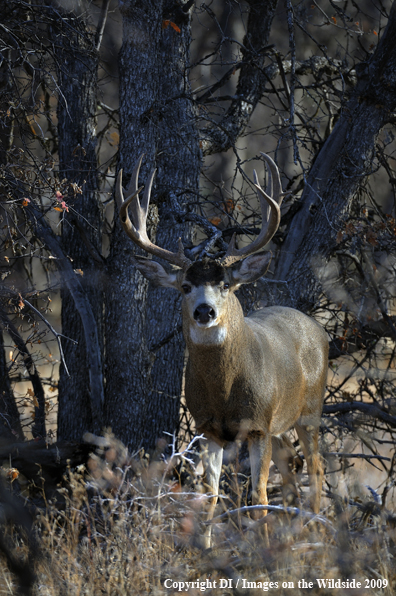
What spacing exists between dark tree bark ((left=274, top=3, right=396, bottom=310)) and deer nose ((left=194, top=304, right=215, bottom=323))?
2.57 meters

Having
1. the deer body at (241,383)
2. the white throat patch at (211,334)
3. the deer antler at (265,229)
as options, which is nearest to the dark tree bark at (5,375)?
the deer body at (241,383)

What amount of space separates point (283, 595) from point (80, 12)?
609cm

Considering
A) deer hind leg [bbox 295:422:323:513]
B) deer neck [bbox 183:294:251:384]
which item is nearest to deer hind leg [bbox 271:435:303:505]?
deer hind leg [bbox 295:422:323:513]

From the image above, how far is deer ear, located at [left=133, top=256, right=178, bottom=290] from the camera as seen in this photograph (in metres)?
5.57

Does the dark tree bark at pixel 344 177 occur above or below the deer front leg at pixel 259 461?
above

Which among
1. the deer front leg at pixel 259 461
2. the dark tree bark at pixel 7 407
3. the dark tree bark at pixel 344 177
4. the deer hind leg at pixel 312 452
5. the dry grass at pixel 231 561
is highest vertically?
the dark tree bark at pixel 344 177

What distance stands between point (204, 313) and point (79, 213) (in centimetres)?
259

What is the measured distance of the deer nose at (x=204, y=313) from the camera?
490cm

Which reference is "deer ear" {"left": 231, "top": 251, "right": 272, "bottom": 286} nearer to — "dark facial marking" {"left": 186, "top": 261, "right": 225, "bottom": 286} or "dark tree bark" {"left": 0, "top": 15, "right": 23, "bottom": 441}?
"dark facial marking" {"left": 186, "top": 261, "right": 225, "bottom": 286}

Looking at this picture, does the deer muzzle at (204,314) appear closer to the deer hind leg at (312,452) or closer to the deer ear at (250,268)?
the deer ear at (250,268)

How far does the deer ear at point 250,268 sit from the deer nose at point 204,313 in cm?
64

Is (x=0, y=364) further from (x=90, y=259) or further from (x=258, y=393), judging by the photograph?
(x=258, y=393)

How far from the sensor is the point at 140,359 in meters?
6.54

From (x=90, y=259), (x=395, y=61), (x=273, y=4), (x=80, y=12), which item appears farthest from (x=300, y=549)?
(x=273, y=4)
